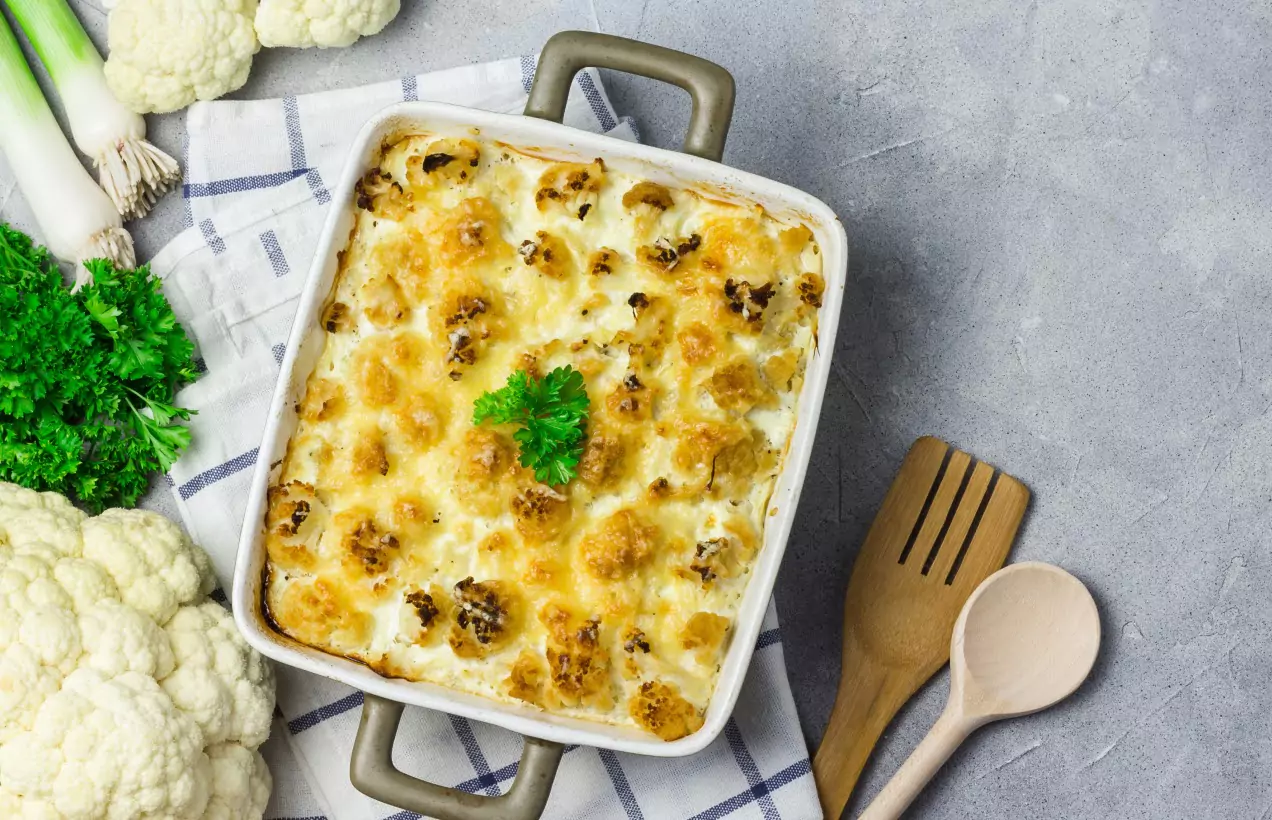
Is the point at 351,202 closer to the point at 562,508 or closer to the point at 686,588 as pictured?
the point at 562,508

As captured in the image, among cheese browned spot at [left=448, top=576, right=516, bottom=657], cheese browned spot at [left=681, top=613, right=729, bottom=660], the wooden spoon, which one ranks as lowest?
the wooden spoon

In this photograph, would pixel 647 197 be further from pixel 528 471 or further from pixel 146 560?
pixel 146 560

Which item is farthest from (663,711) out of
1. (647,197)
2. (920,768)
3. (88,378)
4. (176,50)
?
(176,50)

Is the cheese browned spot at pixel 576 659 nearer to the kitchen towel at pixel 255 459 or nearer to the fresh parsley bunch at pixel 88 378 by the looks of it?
the kitchen towel at pixel 255 459

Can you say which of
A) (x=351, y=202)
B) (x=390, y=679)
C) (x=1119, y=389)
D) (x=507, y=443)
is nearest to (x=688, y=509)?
(x=507, y=443)

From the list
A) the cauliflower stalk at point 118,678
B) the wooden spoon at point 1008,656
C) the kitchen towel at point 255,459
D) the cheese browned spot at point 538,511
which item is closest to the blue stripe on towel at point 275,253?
the kitchen towel at point 255,459

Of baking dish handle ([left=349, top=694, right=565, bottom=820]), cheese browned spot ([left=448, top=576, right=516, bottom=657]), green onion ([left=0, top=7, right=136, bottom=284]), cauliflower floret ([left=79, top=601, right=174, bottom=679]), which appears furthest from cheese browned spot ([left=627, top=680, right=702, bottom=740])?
green onion ([left=0, top=7, right=136, bottom=284])

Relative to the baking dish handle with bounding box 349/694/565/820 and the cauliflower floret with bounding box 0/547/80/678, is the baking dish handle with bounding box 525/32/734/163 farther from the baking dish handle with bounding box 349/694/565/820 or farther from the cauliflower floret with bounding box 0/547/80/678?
the cauliflower floret with bounding box 0/547/80/678
